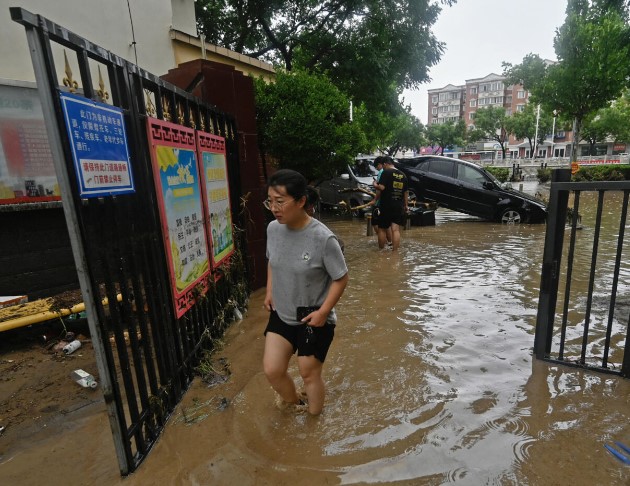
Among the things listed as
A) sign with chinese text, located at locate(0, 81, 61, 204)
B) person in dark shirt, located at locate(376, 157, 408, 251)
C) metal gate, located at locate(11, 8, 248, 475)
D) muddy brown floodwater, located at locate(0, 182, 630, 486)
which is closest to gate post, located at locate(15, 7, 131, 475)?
metal gate, located at locate(11, 8, 248, 475)

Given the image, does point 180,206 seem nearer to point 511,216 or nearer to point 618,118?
point 511,216

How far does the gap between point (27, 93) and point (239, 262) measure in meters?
3.06

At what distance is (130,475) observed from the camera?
6.83ft

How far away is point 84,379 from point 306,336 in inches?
78.8

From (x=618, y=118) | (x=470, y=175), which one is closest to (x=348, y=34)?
(x=470, y=175)

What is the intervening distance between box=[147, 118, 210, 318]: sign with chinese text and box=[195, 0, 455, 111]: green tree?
10958mm

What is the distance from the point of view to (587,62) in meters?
17.5

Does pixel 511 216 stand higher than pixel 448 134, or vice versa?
pixel 448 134

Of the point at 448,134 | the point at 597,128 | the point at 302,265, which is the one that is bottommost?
the point at 302,265

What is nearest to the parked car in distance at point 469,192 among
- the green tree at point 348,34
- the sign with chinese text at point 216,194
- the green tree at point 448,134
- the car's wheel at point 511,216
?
the car's wheel at point 511,216

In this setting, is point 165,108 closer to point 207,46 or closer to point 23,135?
point 23,135

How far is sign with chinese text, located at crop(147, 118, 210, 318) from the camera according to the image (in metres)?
2.54

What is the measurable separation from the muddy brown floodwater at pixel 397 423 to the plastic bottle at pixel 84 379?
0.42 meters

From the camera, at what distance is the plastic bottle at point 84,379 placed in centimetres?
311
